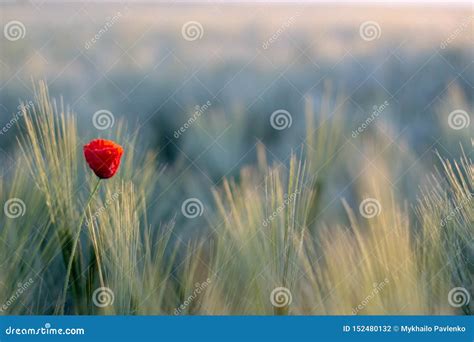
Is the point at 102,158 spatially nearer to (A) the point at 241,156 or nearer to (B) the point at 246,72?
(A) the point at 241,156

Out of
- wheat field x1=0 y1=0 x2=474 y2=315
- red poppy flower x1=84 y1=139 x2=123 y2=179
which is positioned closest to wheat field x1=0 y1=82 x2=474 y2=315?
wheat field x1=0 y1=0 x2=474 y2=315

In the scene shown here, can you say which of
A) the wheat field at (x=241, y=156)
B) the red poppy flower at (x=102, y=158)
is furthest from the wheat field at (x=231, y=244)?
the red poppy flower at (x=102, y=158)

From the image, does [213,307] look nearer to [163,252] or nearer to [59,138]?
[163,252]

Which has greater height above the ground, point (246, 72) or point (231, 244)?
point (246, 72)

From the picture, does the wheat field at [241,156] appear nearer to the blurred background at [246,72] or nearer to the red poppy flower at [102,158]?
the blurred background at [246,72]

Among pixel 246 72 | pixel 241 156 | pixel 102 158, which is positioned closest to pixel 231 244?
pixel 241 156

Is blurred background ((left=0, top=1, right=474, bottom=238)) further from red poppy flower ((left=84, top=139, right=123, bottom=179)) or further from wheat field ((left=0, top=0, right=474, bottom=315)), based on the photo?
red poppy flower ((left=84, top=139, right=123, bottom=179))
